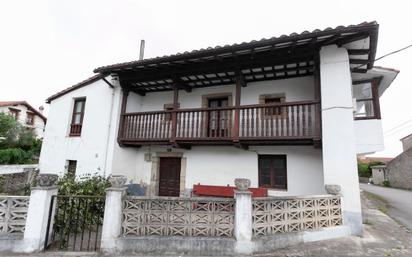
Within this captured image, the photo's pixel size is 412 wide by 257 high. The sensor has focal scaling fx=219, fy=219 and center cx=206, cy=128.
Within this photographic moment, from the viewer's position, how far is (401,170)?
22969 mm

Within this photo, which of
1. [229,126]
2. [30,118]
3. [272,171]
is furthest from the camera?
[30,118]

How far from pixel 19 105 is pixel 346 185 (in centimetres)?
3509

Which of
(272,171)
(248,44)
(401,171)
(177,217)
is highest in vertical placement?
(248,44)

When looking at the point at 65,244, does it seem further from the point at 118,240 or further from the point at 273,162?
the point at 273,162

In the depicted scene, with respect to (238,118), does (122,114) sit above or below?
above

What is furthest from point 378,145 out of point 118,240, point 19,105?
point 19,105

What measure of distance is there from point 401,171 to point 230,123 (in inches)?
1011

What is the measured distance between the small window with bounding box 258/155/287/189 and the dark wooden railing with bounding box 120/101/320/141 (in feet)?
4.33

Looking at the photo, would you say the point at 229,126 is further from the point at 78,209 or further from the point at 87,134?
the point at 87,134

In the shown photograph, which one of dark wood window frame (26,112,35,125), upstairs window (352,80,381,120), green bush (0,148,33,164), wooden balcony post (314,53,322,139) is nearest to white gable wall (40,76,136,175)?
wooden balcony post (314,53,322,139)

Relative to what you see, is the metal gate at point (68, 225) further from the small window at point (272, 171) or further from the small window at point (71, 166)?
the small window at point (272, 171)

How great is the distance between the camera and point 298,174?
7.02 meters

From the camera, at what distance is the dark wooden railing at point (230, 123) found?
6.30 meters

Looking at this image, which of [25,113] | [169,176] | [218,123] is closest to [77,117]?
[169,176]
